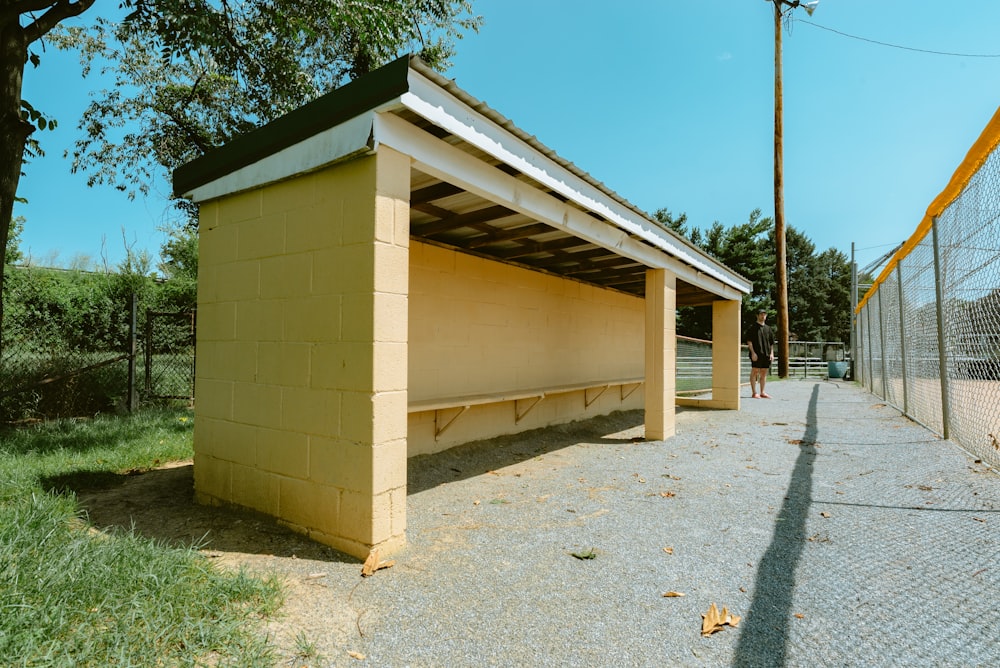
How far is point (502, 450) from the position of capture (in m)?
6.05

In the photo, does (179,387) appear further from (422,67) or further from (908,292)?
(908,292)

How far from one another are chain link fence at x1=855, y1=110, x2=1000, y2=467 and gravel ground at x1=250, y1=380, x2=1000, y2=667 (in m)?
0.58

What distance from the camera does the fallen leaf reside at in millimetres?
2666

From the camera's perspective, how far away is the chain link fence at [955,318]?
3.99 m

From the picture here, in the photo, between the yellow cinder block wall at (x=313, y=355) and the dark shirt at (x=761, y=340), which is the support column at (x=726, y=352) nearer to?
the dark shirt at (x=761, y=340)

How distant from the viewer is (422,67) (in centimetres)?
279

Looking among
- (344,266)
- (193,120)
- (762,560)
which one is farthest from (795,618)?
(193,120)

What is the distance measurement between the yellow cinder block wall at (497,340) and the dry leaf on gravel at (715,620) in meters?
3.58

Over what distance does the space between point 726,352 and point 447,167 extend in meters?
8.28

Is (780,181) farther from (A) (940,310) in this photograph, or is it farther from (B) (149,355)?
(B) (149,355)

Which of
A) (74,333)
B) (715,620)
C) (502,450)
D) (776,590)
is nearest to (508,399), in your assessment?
(502,450)

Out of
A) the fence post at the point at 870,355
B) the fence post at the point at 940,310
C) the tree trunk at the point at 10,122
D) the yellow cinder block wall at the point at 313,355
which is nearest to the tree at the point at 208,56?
the tree trunk at the point at 10,122

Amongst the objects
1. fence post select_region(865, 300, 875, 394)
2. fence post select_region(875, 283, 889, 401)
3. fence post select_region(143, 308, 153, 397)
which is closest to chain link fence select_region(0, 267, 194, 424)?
fence post select_region(143, 308, 153, 397)

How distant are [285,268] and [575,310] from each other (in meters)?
5.47
